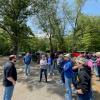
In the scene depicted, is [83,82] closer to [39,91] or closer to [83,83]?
[83,83]

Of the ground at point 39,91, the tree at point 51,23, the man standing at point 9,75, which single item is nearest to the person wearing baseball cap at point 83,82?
the man standing at point 9,75

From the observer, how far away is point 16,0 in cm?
3231

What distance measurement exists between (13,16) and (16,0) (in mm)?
1840

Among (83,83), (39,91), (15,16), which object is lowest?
(39,91)

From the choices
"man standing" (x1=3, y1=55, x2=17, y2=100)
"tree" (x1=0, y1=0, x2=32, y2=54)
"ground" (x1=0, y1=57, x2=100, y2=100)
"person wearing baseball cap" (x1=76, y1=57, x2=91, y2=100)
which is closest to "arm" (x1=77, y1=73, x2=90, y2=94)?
"person wearing baseball cap" (x1=76, y1=57, x2=91, y2=100)

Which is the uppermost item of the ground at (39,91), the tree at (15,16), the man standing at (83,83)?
the tree at (15,16)

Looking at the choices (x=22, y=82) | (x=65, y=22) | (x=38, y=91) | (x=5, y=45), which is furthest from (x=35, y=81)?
(x=5, y=45)

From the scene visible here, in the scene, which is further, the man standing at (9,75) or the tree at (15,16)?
the tree at (15,16)

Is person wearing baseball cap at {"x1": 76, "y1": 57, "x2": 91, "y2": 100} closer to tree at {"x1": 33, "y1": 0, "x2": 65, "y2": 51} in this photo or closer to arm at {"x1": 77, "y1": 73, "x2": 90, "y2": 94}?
arm at {"x1": 77, "y1": 73, "x2": 90, "y2": 94}

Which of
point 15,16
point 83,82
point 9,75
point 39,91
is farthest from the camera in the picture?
point 15,16

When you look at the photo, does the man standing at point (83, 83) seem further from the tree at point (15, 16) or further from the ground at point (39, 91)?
the tree at point (15, 16)

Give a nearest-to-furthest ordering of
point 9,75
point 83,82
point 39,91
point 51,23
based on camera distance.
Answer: point 83,82 → point 9,75 → point 39,91 → point 51,23

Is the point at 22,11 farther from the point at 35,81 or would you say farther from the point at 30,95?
the point at 30,95

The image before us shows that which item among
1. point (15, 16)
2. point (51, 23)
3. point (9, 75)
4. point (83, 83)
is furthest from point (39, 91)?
point (51, 23)
